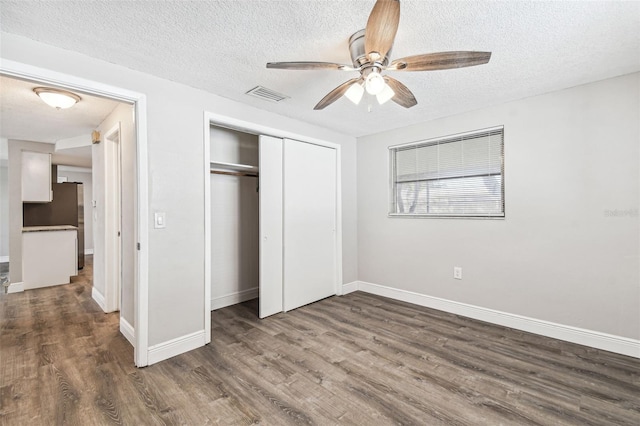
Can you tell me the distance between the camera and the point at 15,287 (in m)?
4.43

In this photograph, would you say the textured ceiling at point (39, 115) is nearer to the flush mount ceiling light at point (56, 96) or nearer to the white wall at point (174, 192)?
the flush mount ceiling light at point (56, 96)

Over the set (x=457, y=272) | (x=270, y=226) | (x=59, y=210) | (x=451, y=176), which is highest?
(x=451, y=176)

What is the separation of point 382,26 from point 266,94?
165 centimetres

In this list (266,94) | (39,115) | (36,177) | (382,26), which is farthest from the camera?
(36,177)

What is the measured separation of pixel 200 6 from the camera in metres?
1.64

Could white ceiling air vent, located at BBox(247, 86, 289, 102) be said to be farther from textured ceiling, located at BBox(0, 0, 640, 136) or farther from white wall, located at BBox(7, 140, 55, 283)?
white wall, located at BBox(7, 140, 55, 283)

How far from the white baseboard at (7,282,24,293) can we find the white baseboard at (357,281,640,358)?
5.47 m

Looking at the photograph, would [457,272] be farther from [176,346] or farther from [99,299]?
[99,299]

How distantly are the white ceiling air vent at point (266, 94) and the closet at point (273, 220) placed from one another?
1.70ft

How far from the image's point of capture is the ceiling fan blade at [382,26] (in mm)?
1339

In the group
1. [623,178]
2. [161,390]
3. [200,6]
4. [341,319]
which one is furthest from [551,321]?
[200,6]

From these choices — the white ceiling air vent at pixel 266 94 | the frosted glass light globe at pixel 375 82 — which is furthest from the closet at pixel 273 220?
the frosted glass light globe at pixel 375 82

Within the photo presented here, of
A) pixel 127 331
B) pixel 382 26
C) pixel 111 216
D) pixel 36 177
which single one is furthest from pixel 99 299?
pixel 382 26

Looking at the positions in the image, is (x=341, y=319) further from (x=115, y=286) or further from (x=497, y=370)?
(x=115, y=286)
